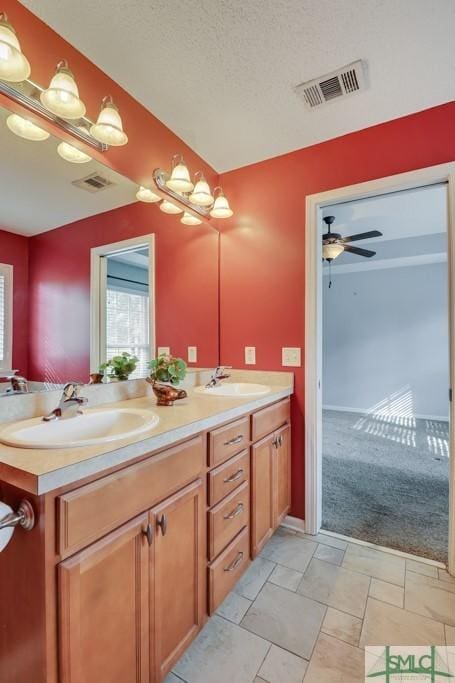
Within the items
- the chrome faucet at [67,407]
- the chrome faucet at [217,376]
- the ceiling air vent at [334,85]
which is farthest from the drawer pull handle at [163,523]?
the ceiling air vent at [334,85]

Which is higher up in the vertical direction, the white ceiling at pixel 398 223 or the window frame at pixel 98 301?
the white ceiling at pixel 398 223

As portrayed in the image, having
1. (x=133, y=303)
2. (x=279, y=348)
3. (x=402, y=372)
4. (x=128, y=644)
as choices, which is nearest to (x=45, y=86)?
(x=133, y=303)

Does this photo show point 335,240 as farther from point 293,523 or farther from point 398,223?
point 293,523

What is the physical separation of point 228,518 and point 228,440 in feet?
1.11

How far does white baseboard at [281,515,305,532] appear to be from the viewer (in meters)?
2.00

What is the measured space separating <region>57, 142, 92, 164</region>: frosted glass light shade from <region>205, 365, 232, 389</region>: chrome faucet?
137 cm

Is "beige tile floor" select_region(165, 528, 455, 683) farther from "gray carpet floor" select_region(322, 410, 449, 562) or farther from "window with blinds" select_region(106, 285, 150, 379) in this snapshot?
"window with blinds" select_region(106, 285, 150, 379)

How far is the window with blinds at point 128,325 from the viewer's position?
1582 mm

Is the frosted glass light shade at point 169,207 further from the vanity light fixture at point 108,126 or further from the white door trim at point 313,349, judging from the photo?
the white door trim at point 313,349

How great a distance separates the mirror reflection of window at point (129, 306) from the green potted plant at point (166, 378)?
75 millimetres

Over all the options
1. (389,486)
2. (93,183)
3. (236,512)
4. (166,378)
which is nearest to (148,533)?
(236,512)

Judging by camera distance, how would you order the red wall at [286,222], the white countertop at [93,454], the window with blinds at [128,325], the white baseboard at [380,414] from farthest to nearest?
the white baseboard at [380,414] → the red wall at [286,222] → the window with blinds at [128,325] → the white countertop at [93,454]

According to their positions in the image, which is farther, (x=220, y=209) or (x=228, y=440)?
(x=220, y=209)

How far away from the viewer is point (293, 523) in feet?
6.65
